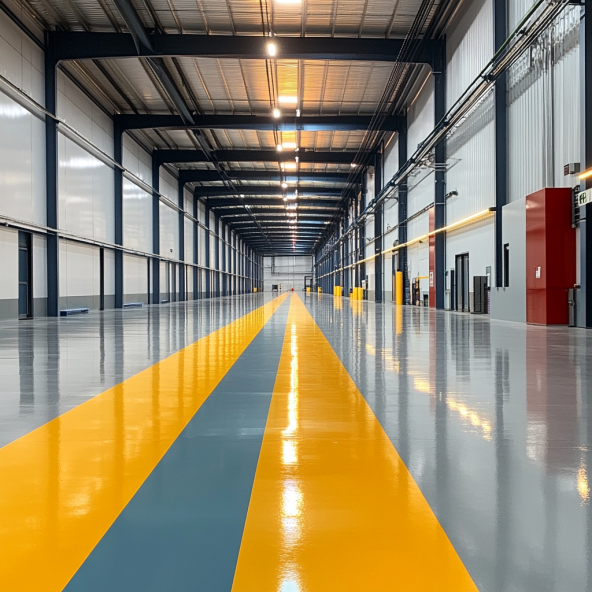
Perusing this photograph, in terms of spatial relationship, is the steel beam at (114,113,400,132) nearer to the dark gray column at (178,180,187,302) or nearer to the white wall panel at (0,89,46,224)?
the white wall panel at (0,89,46,224)

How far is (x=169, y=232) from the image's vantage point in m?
37.6

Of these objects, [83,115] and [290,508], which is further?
[83,115]

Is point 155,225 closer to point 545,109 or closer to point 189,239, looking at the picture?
point 189,239

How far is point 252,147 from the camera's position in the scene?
3431 centimetres

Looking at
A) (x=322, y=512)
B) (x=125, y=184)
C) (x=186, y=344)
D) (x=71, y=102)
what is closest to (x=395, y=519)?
(x=322, y=512)

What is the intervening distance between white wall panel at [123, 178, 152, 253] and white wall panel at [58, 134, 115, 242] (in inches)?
71.4

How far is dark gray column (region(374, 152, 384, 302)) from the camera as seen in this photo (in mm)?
36812

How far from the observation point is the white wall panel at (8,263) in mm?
16812

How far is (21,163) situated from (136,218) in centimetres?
1213

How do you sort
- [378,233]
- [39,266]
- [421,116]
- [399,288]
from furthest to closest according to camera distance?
1. [378,233]
2. [399,288]
3. [421,116]
4. [39,266]

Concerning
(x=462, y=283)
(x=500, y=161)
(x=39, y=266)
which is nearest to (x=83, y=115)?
(x=39, y=266)

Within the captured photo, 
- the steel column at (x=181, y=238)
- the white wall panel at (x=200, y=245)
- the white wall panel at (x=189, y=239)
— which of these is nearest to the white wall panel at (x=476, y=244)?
the steel column at (x=181, y=238)

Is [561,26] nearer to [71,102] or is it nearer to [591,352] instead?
[591,352]

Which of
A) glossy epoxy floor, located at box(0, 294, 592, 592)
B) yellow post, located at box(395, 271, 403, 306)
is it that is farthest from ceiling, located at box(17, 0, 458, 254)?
glossy epoxy floor, located at box(0, 294, 592, 592)
